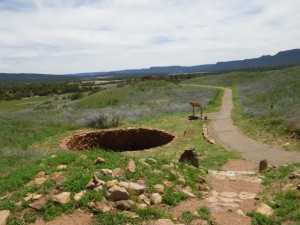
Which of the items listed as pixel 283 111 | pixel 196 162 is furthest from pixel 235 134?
pixel 196 162

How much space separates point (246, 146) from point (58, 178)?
879 cm

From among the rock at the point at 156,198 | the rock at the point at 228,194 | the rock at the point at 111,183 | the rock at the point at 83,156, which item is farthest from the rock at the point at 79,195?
the rock at the point at 228,194

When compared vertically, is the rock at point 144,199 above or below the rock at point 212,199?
above

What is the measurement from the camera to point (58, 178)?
6.89 meters

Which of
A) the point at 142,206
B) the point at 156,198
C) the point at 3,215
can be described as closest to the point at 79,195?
the point at 142,206

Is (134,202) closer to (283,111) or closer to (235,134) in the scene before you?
(235,134)

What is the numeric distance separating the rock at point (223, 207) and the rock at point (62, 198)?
8.45 ft

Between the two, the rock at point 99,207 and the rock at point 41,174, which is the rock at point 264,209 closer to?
the rock at point 99,207

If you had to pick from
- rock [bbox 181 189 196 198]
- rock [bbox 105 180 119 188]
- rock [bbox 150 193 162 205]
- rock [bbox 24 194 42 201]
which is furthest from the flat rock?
rock [bbox 181 189 196 198]

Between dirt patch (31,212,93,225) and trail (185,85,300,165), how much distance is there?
714 cm

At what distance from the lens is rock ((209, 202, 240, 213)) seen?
639 centimetres

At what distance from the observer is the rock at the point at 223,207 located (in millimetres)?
6387

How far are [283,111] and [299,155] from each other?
21.0 ft

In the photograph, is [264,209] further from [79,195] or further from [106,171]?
[79,195]
